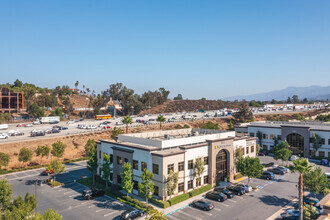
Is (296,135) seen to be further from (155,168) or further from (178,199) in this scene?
(155,168)

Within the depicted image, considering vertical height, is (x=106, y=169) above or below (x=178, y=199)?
above

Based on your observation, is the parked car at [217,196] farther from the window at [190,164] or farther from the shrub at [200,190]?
the window at [190,164]

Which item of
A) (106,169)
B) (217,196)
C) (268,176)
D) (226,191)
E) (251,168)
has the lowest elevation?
(268,176)

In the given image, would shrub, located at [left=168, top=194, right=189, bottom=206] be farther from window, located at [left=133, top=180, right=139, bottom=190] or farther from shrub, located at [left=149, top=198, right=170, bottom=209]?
window, located at [left=133, top=180, right=139, bottom=190]

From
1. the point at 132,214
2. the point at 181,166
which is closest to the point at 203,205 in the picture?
the point at 181,166

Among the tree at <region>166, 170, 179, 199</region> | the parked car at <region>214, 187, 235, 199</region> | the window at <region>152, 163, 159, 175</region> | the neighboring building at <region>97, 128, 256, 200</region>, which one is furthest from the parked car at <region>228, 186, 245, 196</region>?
the window at <region>152, 163, 159, 175</region>

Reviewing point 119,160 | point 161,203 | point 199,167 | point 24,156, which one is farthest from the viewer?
point 24,156

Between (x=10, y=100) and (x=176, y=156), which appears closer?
(x=176, y=156)
